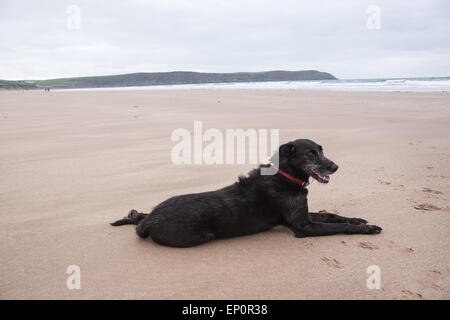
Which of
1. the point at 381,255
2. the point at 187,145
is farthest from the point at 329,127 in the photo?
the point at 381,255

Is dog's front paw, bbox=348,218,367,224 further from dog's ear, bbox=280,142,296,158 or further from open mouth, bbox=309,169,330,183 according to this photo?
dog's ear, bbox=280,142,296,158

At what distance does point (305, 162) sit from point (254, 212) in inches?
33.6

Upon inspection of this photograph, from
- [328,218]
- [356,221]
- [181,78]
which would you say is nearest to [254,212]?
[328,218]

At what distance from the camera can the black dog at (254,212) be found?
3.52 m

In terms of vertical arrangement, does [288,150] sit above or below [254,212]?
above

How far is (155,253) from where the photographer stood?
3387 mm

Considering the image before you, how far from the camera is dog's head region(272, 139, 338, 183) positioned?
4.03 metres

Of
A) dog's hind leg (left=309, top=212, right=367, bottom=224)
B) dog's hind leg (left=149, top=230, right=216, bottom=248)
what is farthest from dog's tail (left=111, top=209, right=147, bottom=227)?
dog's hind leg (left=309, top=212, right=367, bottom=224)

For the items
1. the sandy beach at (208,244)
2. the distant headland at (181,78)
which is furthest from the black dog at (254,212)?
the distant headland at (181,78)

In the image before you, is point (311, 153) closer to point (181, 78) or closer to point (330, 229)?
point (330, 229)

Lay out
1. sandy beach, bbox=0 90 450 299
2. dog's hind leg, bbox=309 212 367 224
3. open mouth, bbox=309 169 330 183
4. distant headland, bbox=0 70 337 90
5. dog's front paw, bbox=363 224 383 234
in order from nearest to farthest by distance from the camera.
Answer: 1. sandy beach, bbox=0 90 450 299
2. dog's front paw, bbox=363 224 383 234
3. open mouth, bbox=309 169 330 183
4. dog's hind leg, bbox=309 212 367 224
5. distant headland, bbox=0 70 337 90

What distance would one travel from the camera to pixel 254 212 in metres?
3.81
